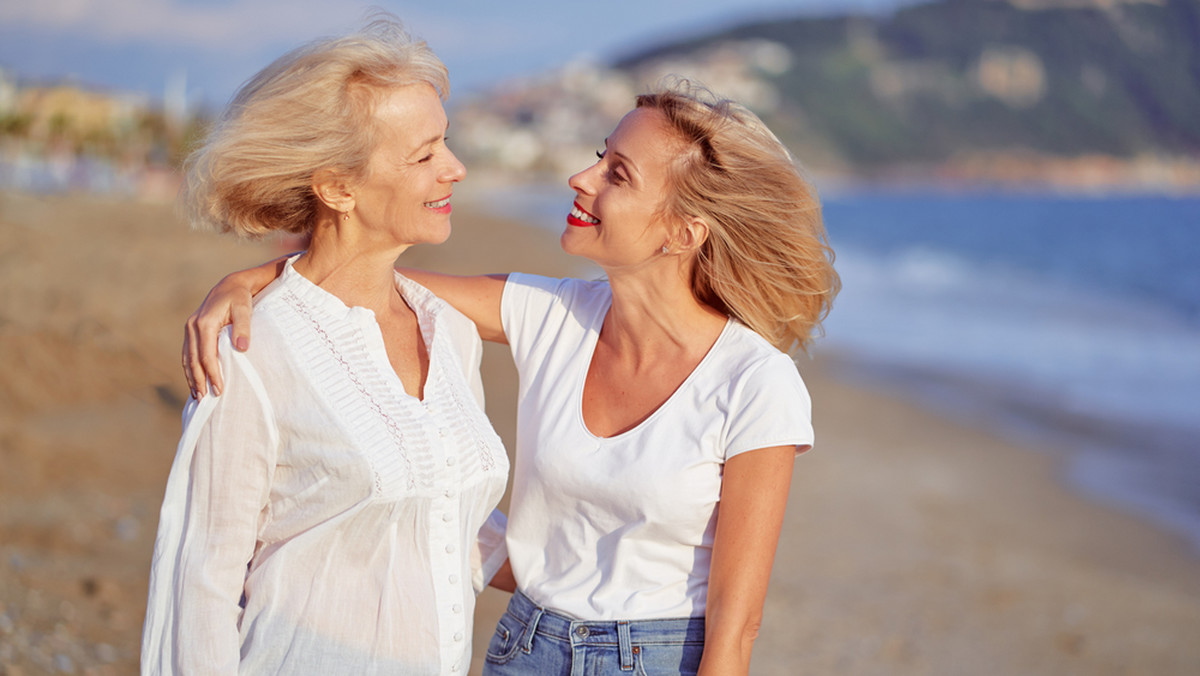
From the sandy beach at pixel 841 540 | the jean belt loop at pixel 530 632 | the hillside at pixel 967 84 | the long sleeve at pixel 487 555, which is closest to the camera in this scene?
the jean belt loop at pixel 530 632

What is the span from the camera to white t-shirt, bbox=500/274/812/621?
2.00 meters

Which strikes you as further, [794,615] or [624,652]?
[794,615]

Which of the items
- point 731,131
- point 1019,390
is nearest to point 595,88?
point 1019,390

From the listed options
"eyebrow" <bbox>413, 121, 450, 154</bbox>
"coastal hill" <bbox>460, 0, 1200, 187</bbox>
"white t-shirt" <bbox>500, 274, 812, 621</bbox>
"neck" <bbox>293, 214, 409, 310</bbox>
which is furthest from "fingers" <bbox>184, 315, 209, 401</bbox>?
"coastal hill" <bbox>460, 0, 1200, 187</bbox>

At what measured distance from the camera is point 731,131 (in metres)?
2.25

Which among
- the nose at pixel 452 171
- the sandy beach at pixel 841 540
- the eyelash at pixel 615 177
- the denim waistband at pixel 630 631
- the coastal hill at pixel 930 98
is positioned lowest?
the sandy beach at pixel 841 540

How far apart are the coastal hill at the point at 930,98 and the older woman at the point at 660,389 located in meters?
76.2

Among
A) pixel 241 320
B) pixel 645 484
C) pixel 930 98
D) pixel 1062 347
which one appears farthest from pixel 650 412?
pixel 930 98

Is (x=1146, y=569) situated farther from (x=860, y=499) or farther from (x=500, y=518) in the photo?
(x=500, y=518)

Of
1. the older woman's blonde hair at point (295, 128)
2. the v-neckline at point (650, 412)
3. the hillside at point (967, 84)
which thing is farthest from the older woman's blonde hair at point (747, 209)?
the hillside at point (967, 84)

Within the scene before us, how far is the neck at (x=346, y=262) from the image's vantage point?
2.09m

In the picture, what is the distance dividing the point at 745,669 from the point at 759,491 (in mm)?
360

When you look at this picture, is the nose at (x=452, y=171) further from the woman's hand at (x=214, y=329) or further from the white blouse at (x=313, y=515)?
the woman's hand at (x=214, y=329)

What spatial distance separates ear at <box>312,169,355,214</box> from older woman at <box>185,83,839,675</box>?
224mm
